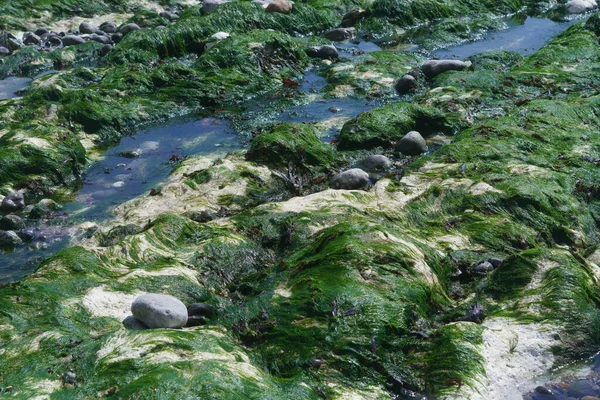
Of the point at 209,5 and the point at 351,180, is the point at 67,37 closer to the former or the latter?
the point at 209,5

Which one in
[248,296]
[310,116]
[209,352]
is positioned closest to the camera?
[209,352]

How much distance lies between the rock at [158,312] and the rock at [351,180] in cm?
372

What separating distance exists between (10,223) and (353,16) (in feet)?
38.1

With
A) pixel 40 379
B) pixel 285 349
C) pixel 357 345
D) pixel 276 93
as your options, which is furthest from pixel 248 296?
pixel 276 93

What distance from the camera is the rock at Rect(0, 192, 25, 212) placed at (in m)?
8.35

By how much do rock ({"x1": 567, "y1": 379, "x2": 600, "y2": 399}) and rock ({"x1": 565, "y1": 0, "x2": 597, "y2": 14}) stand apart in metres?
16.0

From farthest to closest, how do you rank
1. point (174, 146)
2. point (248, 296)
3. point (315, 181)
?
1. point (174, 146)
2. point (315, 181)
3. point (248, 296)

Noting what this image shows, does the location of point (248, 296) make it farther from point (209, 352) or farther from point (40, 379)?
point (40, 379)

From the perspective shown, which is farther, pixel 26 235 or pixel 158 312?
pixel 26 235

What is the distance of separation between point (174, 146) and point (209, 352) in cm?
593

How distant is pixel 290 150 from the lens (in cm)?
936

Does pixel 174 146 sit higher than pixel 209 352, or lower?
lower

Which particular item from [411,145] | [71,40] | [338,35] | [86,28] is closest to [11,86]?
[71,40]

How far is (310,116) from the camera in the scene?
1146 cm
